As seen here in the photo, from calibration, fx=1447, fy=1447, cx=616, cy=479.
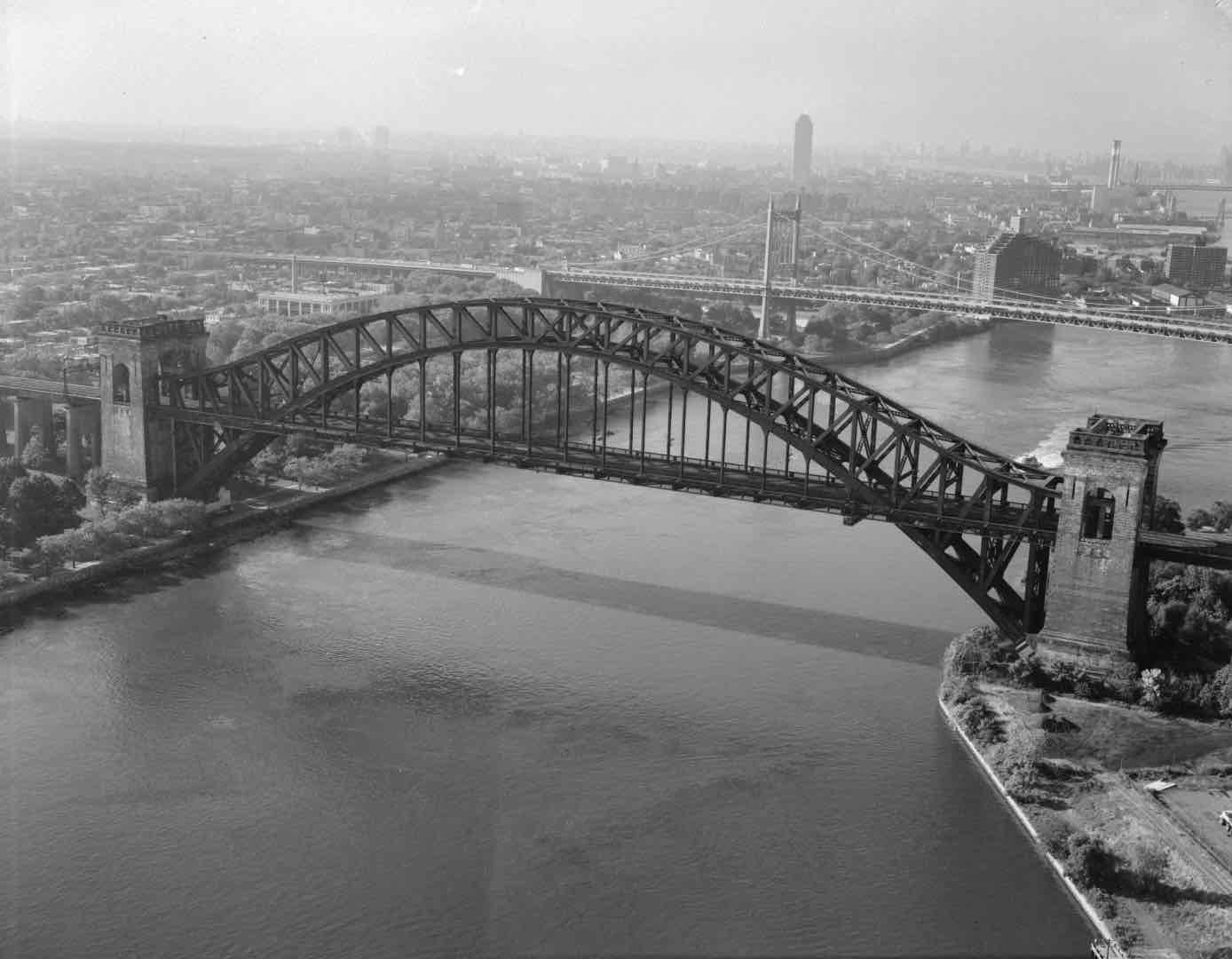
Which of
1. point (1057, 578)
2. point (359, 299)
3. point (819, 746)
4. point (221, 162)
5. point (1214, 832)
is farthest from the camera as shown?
point (221, 162)

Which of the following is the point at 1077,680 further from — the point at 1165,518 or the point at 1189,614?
the point at 1165,518

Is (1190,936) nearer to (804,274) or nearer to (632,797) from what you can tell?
(632,797)

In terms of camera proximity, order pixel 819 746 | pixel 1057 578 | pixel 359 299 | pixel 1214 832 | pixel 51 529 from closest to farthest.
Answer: pixel 1214 832, pixel 819 746, pixel 1057 578, pixel 51 529, pixel 359 299

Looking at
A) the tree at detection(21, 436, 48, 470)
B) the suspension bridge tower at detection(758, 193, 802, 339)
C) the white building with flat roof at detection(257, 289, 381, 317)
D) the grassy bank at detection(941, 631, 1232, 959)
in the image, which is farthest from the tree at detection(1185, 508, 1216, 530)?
the white building with flat roof at detection(257, 289, 381, 317)

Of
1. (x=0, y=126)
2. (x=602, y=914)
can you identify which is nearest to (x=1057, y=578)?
(x=602, y=914)

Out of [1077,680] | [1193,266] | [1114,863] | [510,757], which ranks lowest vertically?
[510,757]

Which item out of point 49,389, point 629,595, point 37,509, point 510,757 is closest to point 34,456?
point 49,389

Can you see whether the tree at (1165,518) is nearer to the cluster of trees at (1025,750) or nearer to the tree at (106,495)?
the cluster of trees at (1025,750)
